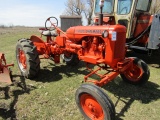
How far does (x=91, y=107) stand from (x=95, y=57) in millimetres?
1138

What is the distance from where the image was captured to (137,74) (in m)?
4.53

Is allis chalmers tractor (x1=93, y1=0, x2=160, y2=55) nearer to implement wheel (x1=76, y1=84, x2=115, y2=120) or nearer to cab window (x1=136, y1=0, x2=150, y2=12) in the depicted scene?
cab window (x1=136, y1=0, x2=150, y2=12)

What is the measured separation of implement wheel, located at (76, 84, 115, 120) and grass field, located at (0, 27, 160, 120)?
20 centimetres

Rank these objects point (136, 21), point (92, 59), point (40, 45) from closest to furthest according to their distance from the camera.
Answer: point (92, 59) → point (40, 45) → point (136, 21)

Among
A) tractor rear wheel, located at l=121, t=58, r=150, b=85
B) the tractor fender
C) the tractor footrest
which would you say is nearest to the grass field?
tractor rear wheel, located at l=121, t=58, r=150, b=85

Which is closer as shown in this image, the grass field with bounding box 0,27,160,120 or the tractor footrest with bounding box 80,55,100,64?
the grass field with bounding box 0,27,160,120

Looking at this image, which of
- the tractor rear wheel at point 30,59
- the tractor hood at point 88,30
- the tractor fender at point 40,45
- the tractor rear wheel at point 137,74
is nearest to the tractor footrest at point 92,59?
the tractor hood at point 88,30

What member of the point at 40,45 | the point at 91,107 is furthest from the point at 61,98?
the point at 40,45

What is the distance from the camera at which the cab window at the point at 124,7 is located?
5961 millimetres

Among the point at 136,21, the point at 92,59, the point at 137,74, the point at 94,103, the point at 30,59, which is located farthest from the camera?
the point at 136,21

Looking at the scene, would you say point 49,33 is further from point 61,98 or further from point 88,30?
point 61,98

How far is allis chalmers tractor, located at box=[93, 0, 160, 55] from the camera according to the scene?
18.9 feet

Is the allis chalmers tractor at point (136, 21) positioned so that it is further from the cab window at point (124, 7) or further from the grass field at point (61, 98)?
the grass field at point (61, 98)

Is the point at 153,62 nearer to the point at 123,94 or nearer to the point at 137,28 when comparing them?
the point at 137,28
